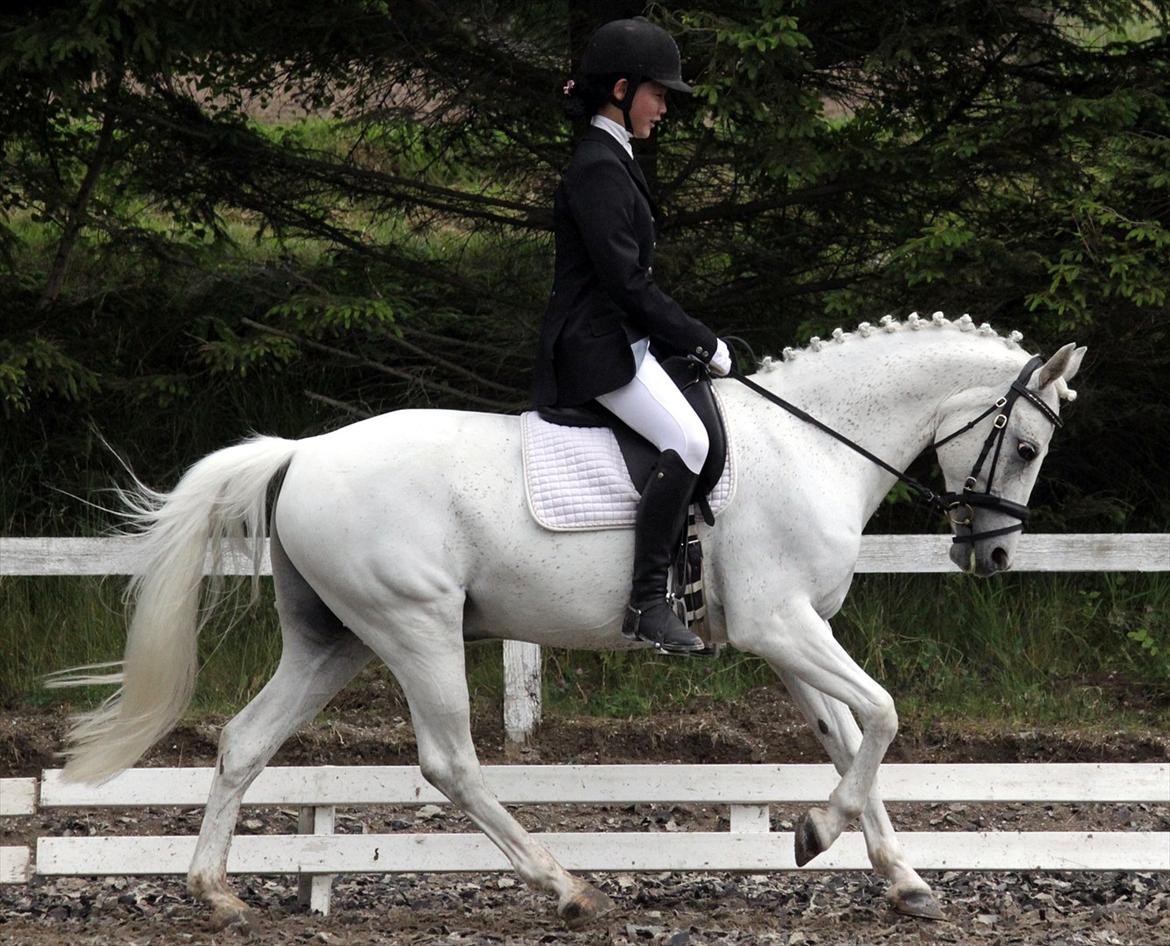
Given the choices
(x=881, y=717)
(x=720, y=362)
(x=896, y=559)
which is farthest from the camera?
(x=896, y=559)

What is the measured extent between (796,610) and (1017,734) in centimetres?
333

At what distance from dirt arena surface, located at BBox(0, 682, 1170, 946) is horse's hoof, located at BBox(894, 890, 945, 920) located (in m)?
0.04

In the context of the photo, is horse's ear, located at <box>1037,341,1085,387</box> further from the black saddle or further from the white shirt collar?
the white shirt collar

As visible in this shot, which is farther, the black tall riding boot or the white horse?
the white horse

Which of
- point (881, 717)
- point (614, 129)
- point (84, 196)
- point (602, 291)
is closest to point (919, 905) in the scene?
point (881, 717)

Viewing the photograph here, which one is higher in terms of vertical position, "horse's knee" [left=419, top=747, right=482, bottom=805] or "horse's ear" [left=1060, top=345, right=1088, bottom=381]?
"horse's ear" [left=1060, top=345, right=1088, bottom=381]

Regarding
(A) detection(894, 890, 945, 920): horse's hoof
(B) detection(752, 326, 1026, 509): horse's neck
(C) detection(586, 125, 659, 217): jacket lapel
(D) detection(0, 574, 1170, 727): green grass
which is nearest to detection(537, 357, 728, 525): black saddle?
(B) detection(752, 326, 1026, 509): horse's neck

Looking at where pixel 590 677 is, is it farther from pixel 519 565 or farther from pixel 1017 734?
pixel 519 565

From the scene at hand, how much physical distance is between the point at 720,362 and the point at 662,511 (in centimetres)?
56

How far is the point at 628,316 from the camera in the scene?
199 inches

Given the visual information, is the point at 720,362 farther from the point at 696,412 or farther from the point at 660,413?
the point at 660,413

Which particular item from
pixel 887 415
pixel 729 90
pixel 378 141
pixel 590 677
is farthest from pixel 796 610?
pixel 378 141

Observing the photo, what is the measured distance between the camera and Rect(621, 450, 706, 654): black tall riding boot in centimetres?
481

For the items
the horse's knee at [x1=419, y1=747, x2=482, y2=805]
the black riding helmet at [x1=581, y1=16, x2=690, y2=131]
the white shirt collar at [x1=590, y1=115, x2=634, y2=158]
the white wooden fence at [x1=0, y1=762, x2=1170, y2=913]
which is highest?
the black riding helmet at [x1=581, y1=16, x2=690, y2=131]
